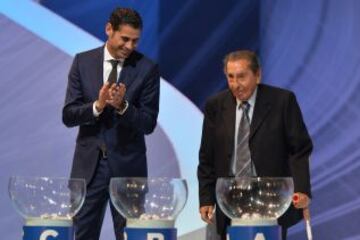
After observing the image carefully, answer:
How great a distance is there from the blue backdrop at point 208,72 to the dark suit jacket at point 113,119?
113cm

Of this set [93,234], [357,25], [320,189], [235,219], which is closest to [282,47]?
[357,25]

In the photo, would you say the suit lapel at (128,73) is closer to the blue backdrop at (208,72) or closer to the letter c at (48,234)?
the letter c at (48,234)

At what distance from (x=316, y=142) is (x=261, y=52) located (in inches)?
22.0

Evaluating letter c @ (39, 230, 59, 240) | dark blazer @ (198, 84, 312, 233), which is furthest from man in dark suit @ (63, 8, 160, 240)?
letter c @ (39, 230, 59, 240)

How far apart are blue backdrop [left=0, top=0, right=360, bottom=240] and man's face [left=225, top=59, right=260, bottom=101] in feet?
4.62

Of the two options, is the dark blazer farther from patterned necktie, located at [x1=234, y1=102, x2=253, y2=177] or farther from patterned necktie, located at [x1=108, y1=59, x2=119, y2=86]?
patterned necktie, located at [x1=108, y1=59, x2=119, y2=86]

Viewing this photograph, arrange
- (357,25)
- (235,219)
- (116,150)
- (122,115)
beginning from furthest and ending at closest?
(357,25)
(116,150)
(122,115)
(235,219)

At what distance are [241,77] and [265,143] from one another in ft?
0.83

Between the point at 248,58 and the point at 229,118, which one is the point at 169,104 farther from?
the point at 248,58

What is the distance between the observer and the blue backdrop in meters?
3.87

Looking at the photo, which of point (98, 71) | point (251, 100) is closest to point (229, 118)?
point (251, 100)

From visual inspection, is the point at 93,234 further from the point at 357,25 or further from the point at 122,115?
the point at 357,25

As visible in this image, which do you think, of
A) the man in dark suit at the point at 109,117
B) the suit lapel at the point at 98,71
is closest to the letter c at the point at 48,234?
the man in dark suit at the point at 109,117

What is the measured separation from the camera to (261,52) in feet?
13.1
